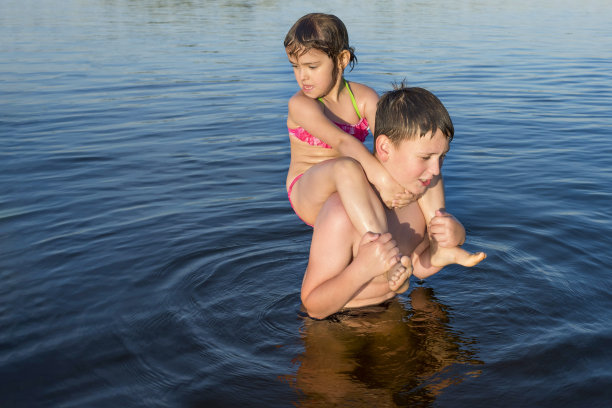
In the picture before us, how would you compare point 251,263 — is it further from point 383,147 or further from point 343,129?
point 383,147

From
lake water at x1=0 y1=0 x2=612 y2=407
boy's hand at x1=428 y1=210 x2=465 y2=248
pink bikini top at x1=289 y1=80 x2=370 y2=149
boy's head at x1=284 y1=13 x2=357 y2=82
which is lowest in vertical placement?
lake water at x1=0 y1=0 x2=612 y2=407

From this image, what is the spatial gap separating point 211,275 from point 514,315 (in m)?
2.11

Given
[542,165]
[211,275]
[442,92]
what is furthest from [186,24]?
[211,275]

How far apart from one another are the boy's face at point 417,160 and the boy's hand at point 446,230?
23 cm

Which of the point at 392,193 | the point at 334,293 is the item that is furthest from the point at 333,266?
the point at 392,193

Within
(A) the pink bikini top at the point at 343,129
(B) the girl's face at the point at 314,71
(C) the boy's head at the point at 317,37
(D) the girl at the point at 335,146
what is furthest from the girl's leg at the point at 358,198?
(C) the boy's head at the point at 317,37

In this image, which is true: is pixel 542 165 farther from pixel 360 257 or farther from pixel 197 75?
pixel 197 75

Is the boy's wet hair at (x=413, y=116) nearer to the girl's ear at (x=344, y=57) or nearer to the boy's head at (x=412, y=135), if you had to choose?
the boy's head at (x=412, y=135)

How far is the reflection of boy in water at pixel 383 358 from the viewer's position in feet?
11.0

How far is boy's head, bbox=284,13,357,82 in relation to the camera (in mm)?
4523

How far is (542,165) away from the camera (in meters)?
7.73

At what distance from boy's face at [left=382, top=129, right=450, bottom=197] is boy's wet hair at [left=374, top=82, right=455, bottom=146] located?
4 cm

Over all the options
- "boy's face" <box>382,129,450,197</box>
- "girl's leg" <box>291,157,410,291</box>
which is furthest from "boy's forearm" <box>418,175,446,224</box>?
"girl's leg" <box>291,157,410,291</box>

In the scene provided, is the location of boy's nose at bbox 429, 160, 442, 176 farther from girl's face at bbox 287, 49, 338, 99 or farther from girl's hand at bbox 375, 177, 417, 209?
girl's face at bbox 287, 49, 338, 99
